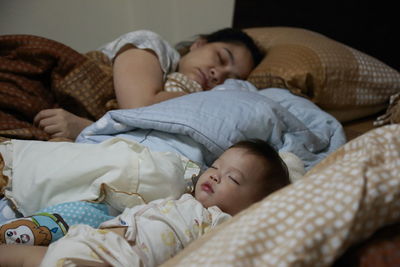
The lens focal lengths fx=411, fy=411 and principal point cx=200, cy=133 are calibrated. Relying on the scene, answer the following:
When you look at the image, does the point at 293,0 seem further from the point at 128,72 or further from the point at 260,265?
the point at 260,265

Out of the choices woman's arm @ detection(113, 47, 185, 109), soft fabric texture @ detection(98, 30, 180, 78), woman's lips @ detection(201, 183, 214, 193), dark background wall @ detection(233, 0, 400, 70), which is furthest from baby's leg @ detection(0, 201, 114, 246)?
dark background wall @ detection(233, 0, 400, 70)

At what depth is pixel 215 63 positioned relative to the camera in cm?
160

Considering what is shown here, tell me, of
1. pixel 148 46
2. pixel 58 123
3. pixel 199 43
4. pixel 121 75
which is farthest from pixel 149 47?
pixel 58 123

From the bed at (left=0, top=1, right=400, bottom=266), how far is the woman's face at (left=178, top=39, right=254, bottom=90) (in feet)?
0.24

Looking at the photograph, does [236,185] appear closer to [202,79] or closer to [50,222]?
[50,222]

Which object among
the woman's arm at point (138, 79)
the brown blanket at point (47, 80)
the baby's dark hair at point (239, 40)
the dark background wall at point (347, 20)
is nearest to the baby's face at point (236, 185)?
the woman's arm at point (138, 79)

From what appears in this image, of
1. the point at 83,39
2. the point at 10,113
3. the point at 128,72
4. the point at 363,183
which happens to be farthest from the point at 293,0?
the point at 363,183

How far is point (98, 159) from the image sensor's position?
0.95 meters

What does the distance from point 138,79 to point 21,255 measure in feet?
2.59

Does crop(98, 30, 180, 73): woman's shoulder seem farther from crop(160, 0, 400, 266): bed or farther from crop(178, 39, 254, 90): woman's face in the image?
crop(160, 0, 400, 266): bed

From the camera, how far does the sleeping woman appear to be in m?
1.26

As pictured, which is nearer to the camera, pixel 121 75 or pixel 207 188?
pixel 207 188

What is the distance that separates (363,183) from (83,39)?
2.05 meters

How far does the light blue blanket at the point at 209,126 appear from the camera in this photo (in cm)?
112
